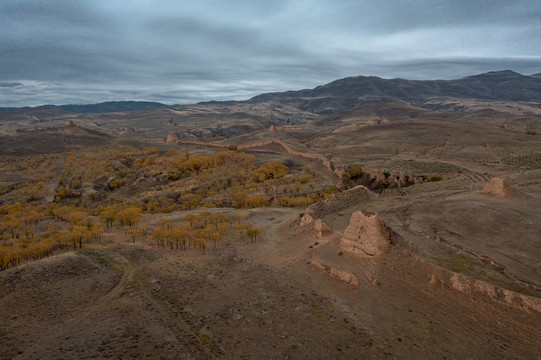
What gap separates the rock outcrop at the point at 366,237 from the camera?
614 inches

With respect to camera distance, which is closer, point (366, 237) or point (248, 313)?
point (248, 313)

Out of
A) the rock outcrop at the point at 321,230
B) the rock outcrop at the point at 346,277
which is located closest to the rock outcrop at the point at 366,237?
the rock outcrop at the point at 321,230

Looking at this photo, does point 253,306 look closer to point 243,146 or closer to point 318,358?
point 318,358

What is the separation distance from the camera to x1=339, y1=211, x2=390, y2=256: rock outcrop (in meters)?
15.6

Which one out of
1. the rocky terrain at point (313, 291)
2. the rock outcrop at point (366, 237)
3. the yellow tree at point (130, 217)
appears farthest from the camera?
the yellow tree at point (130, 217)

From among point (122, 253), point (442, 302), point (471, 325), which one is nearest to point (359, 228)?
point (442, 302)

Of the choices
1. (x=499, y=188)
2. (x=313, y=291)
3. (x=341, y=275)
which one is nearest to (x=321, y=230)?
(x=341, y=275)

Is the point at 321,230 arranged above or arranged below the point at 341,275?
above

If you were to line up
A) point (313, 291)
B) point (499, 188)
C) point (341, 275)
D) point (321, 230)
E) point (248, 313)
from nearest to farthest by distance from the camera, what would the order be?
1. point (248, 313)
2. point (313, 291)
3. point (341, 275)
4. point (321, 230)
5. point (499, 188)

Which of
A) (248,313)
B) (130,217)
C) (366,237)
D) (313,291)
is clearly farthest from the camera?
(130,217)

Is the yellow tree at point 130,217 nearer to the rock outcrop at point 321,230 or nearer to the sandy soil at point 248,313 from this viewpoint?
the sandy soil at point 248,313

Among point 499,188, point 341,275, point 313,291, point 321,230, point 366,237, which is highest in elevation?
point 499,188

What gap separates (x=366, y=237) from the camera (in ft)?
52.5

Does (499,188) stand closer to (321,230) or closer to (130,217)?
(321,230)
